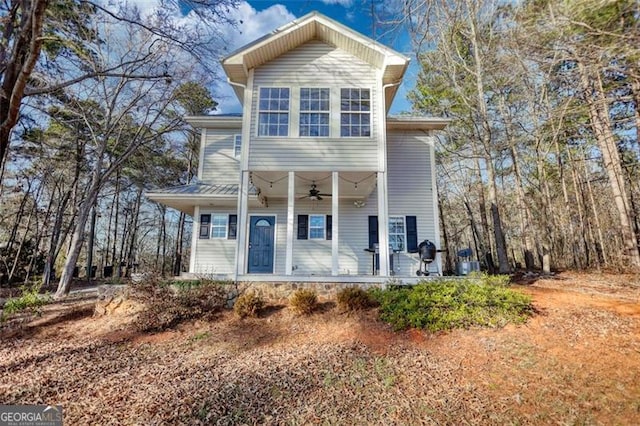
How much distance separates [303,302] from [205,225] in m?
5.70

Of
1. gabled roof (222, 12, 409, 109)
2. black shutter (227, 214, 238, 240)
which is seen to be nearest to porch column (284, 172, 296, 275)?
gabled roof (222, 12, 409, 109)

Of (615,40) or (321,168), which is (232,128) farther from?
(615,40)

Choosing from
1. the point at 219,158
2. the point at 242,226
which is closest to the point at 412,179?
the point at 242,226

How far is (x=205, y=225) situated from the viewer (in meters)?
10.6

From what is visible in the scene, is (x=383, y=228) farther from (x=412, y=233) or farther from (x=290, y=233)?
(x=412, y=233)

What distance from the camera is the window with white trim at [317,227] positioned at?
10.4 m

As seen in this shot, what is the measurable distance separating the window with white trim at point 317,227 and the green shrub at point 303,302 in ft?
12.5

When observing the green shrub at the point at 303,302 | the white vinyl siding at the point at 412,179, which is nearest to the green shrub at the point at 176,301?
the green shrub at the point at 303,302

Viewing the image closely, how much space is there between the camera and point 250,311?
652cm

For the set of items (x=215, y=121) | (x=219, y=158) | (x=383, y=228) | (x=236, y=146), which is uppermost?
(x=215, y=121)

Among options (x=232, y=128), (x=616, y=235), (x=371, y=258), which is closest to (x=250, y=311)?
(x=371, y=258)

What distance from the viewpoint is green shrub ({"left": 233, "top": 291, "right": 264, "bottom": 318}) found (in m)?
6.52

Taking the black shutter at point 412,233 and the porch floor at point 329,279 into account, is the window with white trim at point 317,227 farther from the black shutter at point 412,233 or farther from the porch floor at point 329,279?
the porch floor at point 329,279

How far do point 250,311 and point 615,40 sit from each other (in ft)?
25.8
